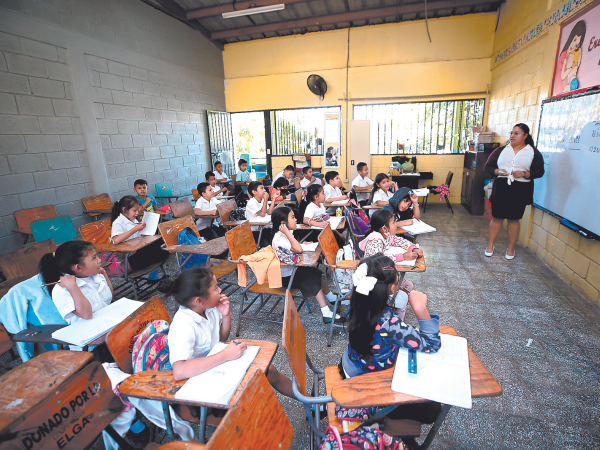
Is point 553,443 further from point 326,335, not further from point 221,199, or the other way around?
point 221,199

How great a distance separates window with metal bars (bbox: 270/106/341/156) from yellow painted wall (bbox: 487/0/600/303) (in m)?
3.49

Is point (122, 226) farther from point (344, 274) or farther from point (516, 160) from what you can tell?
point (516, 160)

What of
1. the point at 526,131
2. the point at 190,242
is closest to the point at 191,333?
the point at 190,242

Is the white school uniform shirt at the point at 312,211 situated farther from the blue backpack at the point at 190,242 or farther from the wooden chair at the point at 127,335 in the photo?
the wooden chair at the point at 127,335

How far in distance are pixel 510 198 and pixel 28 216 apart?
5751 millimetres

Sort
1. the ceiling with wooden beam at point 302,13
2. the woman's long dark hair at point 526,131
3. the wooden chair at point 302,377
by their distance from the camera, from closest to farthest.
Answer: the wooden chair at point 302,377, the woman's long dark hair at point 526,131, the ceiling with wooden beam at point 302,13

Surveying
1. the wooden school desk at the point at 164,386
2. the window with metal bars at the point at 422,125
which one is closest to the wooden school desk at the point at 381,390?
the wooden school desk at the point at 164,386

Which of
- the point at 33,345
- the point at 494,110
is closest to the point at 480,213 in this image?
the point at 494,110

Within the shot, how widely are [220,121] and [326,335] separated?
267 inches

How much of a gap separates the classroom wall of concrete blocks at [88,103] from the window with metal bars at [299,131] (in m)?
2.18

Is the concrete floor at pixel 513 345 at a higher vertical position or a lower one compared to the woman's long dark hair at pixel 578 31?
lower

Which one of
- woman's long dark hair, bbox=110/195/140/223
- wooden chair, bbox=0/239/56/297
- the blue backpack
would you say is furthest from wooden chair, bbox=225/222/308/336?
wooden chair, bbox=0/239/56/297

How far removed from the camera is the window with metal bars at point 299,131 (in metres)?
Answer: 7.74

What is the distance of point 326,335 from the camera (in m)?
2.46
